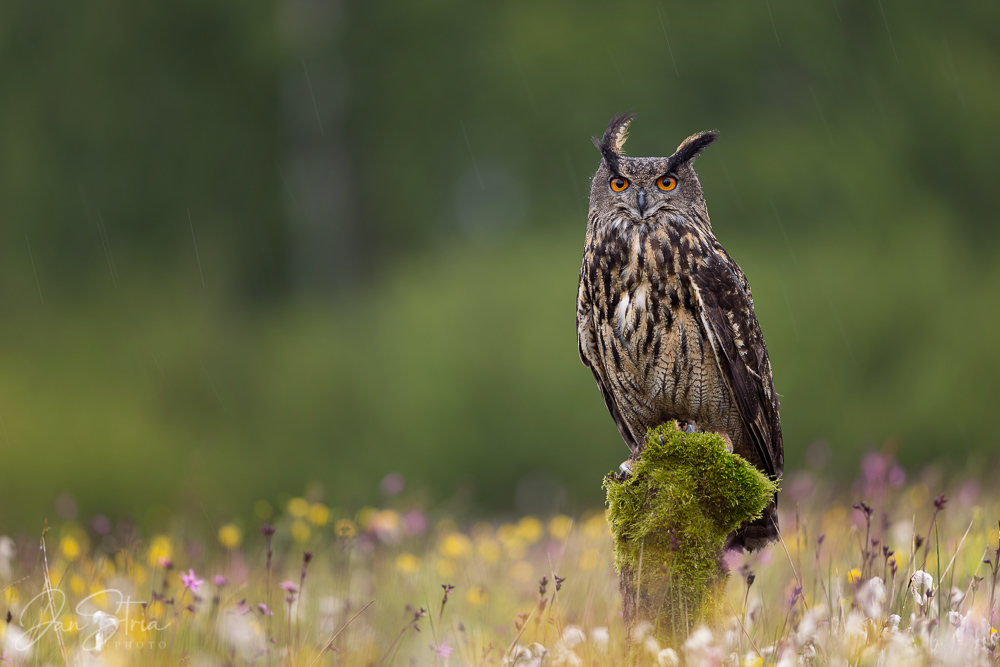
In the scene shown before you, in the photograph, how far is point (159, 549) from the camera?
10.9 ft

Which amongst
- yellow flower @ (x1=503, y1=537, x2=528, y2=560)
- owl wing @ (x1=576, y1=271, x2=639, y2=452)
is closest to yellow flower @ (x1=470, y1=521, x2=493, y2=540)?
yellow flower @ (x1=503, y1=537, x2=528, y2=560)

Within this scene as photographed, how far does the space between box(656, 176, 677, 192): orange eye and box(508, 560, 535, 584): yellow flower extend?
213 cm

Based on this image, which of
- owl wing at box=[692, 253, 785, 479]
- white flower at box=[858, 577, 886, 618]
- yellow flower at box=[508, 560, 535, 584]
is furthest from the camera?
yellow flower at box=[508, 560, 535, 584]

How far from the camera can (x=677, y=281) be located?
118 inches

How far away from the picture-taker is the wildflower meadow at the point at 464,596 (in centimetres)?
215

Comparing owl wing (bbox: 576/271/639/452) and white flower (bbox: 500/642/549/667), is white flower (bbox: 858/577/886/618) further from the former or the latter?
owl wing (bbox: 576/271/639/452)

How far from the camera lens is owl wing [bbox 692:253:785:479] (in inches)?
117

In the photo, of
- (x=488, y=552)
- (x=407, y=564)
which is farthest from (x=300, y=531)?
(x=488, y=552)

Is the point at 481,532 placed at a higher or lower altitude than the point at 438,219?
lower

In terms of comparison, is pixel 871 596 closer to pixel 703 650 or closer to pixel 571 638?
pixel 703 650

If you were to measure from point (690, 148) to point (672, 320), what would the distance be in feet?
2.71

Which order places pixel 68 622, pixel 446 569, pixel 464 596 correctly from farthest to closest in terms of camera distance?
pixel 446 569, pixel 464 596, pixel 68 622

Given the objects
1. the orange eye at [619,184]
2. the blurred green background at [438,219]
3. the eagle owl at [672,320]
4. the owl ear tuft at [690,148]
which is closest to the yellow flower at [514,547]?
the eagle owl at [672,320]

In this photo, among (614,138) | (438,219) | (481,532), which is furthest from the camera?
(438,219)
